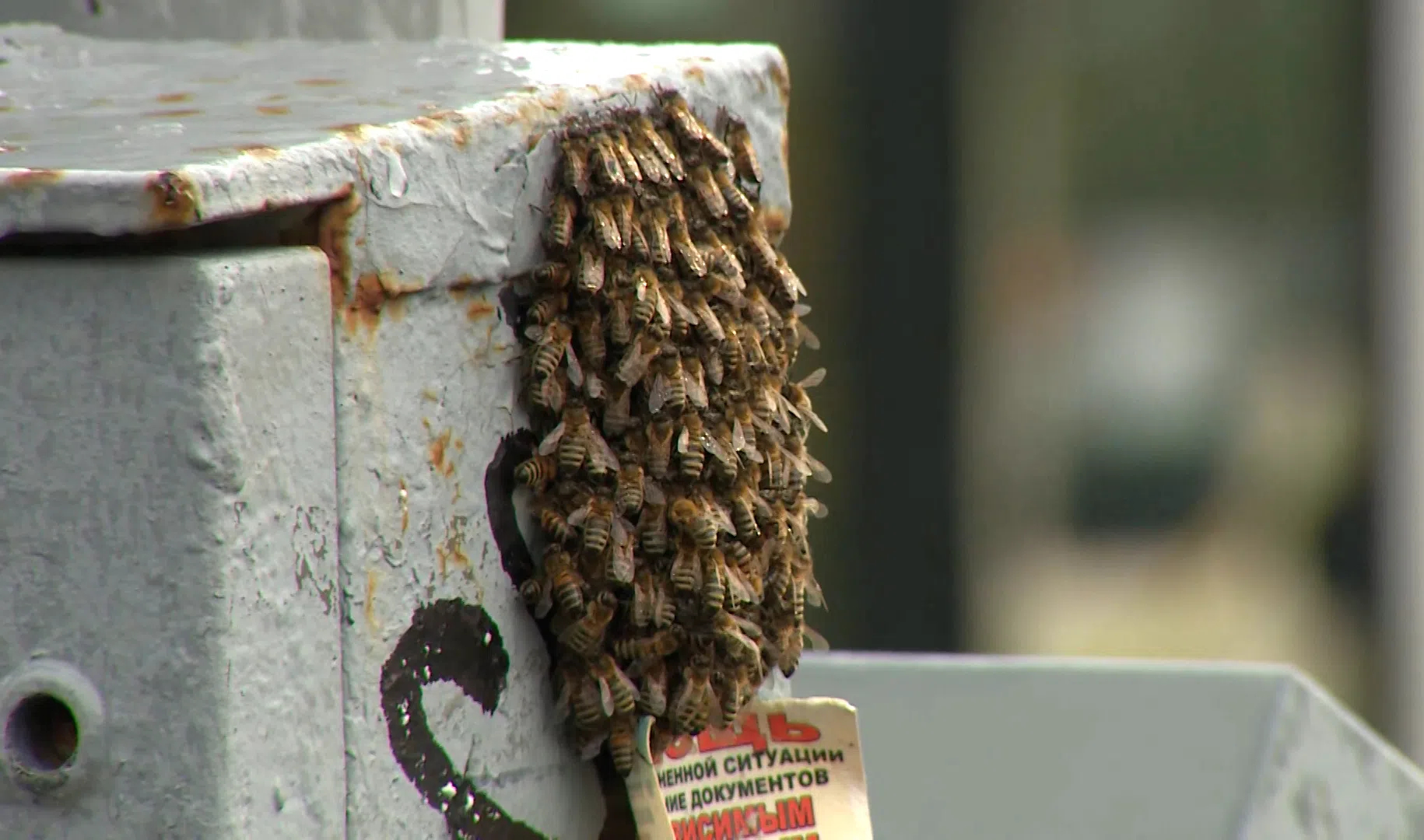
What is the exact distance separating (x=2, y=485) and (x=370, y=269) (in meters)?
0.25

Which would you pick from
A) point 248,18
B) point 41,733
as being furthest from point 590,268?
point 248,18

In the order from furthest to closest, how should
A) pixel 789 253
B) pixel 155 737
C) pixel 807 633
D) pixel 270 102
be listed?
pixel 789 253, pixel 807 633, pixel 270 102, pixel 155 737

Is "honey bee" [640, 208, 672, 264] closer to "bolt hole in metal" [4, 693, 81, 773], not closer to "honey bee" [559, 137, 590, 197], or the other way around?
"honey bee" [559, 137, 590, 197]

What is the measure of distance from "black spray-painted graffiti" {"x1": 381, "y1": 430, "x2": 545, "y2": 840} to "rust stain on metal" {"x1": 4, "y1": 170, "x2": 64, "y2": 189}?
0.36m

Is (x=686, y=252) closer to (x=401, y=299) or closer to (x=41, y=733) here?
(x=401, y=299)

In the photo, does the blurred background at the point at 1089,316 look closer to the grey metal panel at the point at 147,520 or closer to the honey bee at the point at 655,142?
the honey bee at the point at 655,142

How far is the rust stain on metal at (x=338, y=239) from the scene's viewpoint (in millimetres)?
1097

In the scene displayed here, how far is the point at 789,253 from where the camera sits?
4840 mm

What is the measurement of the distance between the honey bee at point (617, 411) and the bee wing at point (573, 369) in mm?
31

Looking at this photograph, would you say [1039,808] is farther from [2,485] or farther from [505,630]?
[2,485]

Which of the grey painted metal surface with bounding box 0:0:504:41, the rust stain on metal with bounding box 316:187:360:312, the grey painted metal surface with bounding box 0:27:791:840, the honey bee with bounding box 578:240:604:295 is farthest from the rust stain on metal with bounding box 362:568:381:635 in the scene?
the grey painted metal surface with bounding box 0:0:504:41

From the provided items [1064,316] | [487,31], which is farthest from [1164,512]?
[487,31]

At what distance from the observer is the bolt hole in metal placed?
1.02m

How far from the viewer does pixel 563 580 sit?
1292 mm
